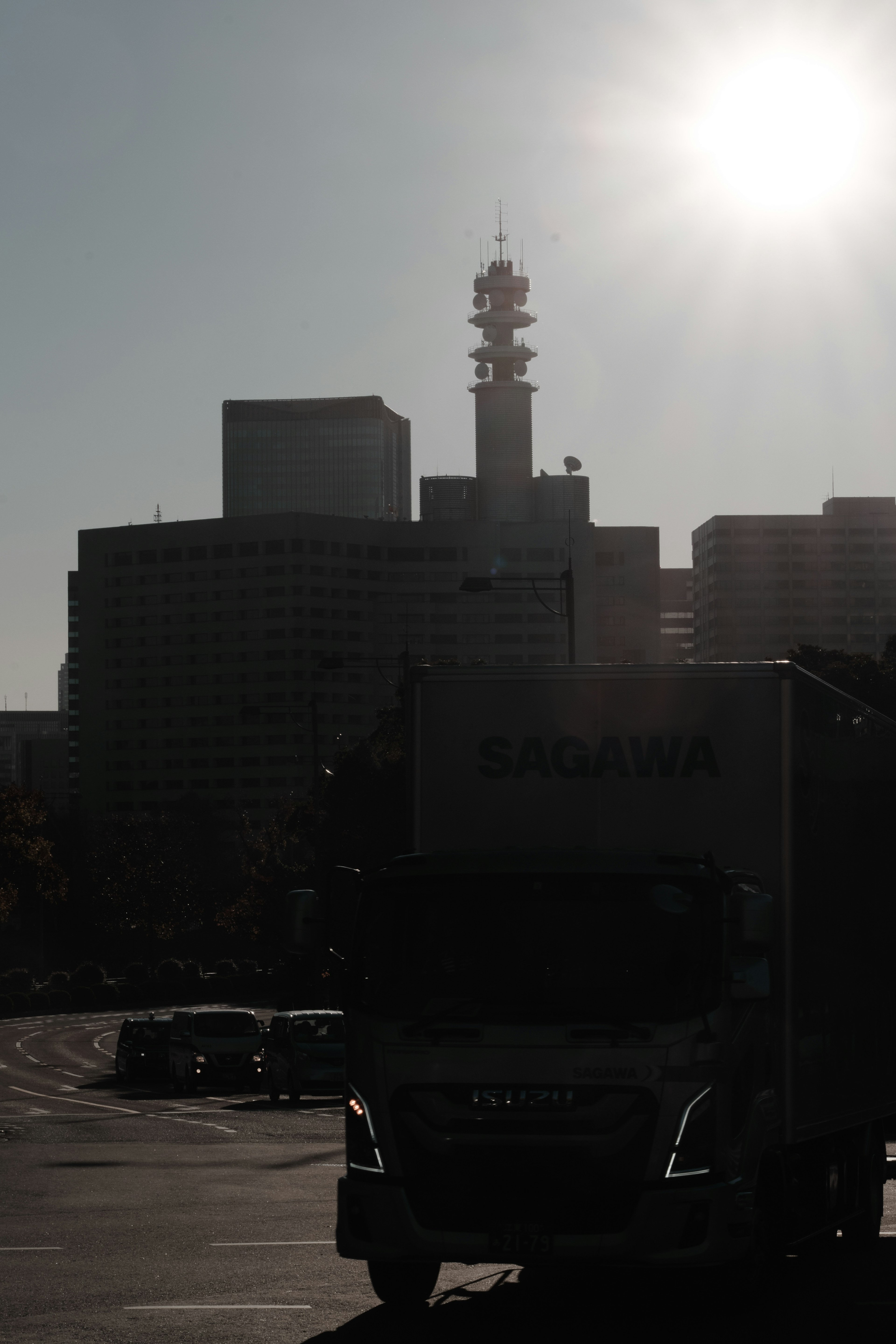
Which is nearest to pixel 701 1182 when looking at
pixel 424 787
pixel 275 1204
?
pixel 424 787

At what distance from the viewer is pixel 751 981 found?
911 cm

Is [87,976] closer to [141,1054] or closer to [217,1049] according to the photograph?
[141,1054]

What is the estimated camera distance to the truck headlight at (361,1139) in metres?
9.13

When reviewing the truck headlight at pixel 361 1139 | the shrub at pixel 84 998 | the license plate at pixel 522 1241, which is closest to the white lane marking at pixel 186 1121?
the truck headlight at pixel 361 1139

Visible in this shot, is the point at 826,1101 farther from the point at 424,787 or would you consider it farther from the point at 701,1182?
the point at 424,787

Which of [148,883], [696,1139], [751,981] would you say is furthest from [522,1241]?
[148,883]

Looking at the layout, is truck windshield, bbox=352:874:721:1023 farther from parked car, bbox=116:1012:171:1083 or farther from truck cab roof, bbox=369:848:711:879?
parked car, bbox=116:1012:171:1083

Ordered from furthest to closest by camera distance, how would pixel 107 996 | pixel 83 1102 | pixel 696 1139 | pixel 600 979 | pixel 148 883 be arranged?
pixel 148 883 → pixel 107 996 → pixel 83 1102 → pixel 600 979 → pixel 696 1139

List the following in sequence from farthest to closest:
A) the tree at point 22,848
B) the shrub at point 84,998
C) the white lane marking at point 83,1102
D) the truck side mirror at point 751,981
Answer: the shrub at point 84,998 → the tree at point 22,848 → the white lane marking at point 83,1102 → the truck side mirror at point 751,981

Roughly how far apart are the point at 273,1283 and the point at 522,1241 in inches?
102

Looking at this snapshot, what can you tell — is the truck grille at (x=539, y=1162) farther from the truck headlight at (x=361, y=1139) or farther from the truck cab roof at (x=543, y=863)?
the truck cab roof at (x=543, y=863)

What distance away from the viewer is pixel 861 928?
39.4 ft

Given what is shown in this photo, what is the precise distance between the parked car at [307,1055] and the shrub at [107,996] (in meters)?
50.1

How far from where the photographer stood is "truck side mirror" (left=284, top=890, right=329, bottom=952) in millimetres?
9922
